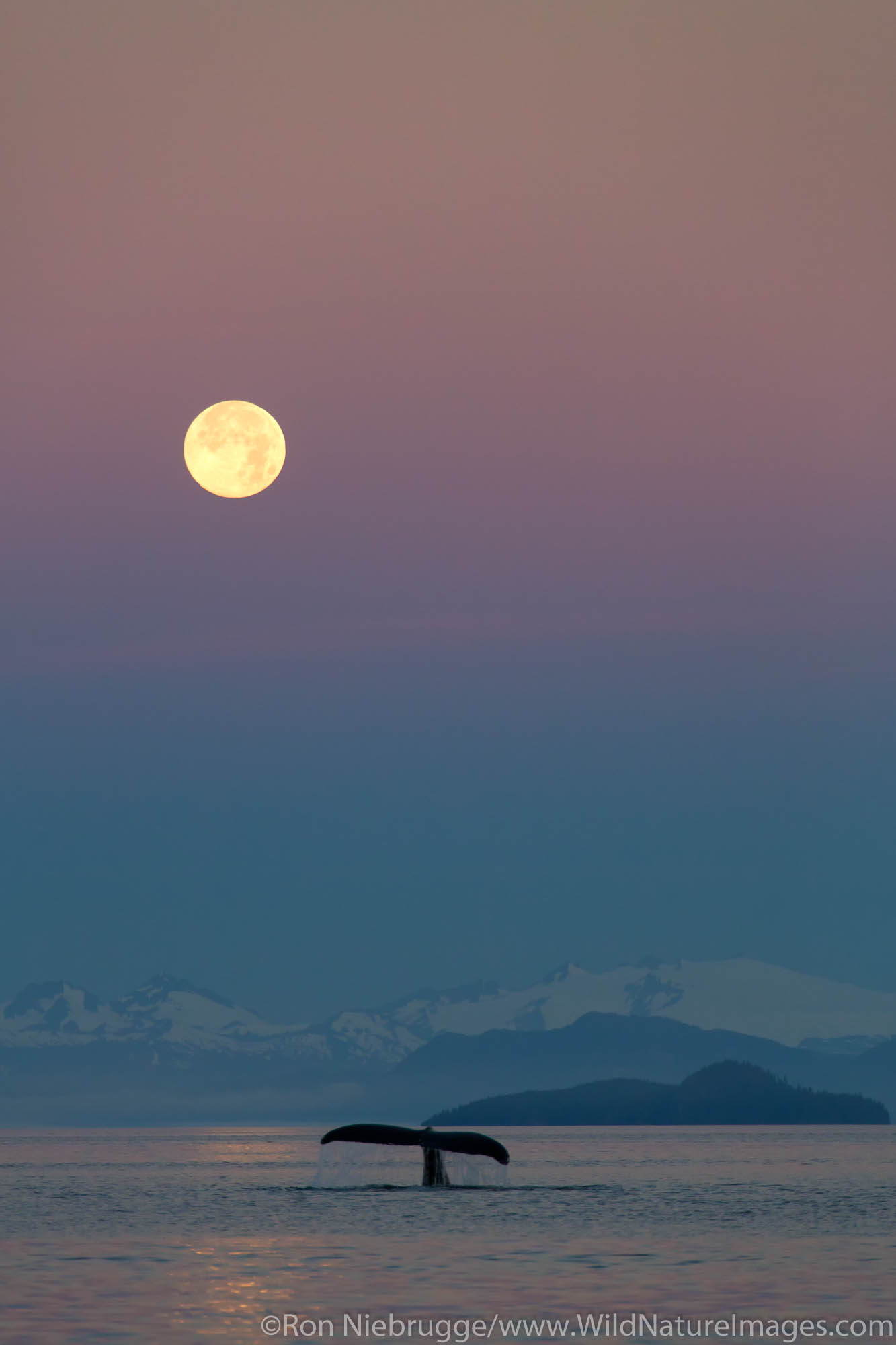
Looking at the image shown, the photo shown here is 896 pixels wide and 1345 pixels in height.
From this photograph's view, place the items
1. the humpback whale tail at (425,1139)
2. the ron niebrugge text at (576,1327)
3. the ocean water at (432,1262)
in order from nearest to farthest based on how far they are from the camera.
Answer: the ron niebrugge text at (576,1327) < the ocean water at (432,1262) < the humpback whale tail at (425,1139)

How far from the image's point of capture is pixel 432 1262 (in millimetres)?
76188

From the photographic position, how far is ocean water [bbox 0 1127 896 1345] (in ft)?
190

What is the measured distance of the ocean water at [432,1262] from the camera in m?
57.9

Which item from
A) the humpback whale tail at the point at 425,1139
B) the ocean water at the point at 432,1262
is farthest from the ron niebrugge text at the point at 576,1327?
the humpback whale tail at the point at 425,1139

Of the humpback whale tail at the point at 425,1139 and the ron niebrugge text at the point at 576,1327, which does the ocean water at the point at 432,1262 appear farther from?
the humpback whale tail at the point at 425,1139

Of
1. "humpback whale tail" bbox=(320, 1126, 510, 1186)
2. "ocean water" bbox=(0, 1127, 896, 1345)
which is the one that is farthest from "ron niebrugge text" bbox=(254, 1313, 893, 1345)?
"humpback whale tail" bbox=(320, 1126, 510, 1186)

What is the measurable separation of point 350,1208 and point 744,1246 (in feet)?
113

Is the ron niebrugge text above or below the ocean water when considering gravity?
below

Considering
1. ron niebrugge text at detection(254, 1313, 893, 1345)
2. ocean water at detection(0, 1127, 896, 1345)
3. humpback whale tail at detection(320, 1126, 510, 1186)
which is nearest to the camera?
ron niebrugge text at detection(254, 1313, 893, 1345)

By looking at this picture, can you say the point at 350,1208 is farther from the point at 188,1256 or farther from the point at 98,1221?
the point at 188,1256

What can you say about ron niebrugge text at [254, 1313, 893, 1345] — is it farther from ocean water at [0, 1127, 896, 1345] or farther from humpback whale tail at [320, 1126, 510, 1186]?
humpback whale tail at [320, 1126, 510, 1186]

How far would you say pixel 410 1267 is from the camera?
73.5m

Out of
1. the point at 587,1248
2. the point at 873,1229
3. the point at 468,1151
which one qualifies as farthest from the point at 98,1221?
the point at 873,1229

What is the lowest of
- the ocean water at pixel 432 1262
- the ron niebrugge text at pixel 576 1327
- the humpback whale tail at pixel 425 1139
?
the ron niebrugge text at pixel 576 1327
